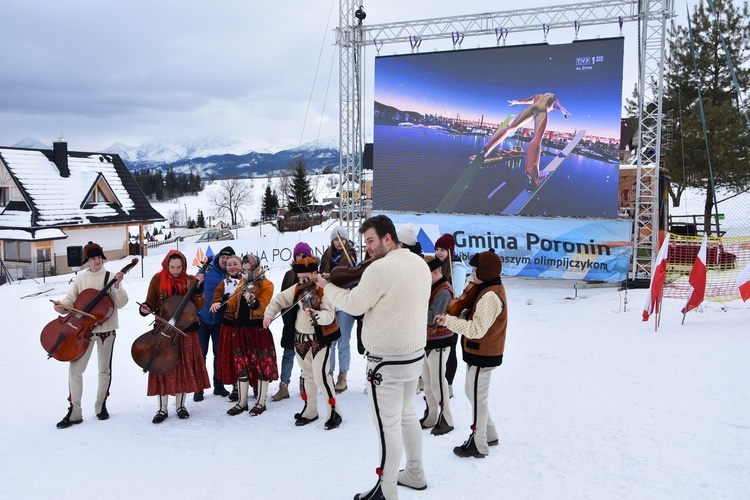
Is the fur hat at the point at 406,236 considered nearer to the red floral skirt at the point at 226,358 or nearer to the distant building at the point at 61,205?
the red floral skirt at the point at 226,358

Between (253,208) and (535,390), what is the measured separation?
78728 mm

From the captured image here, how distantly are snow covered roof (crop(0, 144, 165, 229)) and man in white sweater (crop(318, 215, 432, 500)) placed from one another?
23.4 m

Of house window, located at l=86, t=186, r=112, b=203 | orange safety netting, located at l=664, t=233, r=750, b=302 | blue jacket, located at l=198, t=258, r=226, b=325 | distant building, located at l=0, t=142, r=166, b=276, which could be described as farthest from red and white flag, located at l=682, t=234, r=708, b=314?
house window, located at l=86, t=186, r=112, b=203

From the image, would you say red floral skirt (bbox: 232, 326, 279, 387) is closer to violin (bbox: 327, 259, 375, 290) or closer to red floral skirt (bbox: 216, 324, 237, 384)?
red floral skirt (bbox: 216, 324, 237, 384)

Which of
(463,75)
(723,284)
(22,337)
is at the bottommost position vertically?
(22,337)

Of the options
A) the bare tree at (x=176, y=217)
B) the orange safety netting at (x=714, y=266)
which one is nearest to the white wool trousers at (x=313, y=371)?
the orange safety netting at (x=714, y=266)

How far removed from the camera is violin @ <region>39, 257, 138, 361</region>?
502 cm

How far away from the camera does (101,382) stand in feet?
17.6

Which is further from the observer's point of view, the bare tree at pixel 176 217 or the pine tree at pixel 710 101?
the bare tree at pixel 176 217

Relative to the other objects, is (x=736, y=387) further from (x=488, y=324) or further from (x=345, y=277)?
(x=345, y=277)

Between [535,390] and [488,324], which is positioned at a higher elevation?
[488,324]

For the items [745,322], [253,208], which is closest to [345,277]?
[745,322]

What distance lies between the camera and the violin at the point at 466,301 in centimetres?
385

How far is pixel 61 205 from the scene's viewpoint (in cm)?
2408
